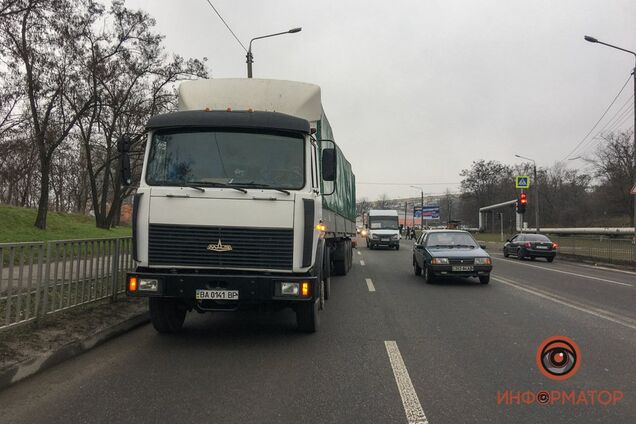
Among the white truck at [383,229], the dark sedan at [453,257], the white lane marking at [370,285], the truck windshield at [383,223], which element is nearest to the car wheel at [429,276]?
the dark sedan at [453,257]

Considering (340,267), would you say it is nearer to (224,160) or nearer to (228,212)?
(224,160)

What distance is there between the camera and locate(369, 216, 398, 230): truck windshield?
34.5 meters

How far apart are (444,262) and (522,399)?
802cm

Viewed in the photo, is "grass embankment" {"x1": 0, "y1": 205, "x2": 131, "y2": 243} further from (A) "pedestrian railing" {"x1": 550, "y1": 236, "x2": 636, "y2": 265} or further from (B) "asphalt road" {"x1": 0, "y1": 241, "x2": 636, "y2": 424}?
(A) "pedestrian railing" {"x1": 550, "y1": 236, "x2": 636, "y2": 265}

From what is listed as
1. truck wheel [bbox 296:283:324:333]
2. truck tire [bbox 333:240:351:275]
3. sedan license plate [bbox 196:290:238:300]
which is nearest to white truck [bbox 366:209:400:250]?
truck tire [bbox 333:240:351:275]


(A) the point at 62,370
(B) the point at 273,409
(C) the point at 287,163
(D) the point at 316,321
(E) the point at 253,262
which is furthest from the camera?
(D) the point at 316,321

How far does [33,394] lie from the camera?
4211 millimetres

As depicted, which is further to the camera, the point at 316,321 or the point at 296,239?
the point at 316,321

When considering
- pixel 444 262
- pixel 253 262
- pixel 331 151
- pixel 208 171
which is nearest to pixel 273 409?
pixel 253 262

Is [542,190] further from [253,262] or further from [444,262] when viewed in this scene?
[253,262]

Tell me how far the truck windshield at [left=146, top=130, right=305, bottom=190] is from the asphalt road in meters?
2.04

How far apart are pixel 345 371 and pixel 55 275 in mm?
4081

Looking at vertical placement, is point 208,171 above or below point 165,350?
above

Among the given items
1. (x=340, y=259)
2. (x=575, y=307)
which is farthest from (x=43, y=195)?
(x=575, y=307)
